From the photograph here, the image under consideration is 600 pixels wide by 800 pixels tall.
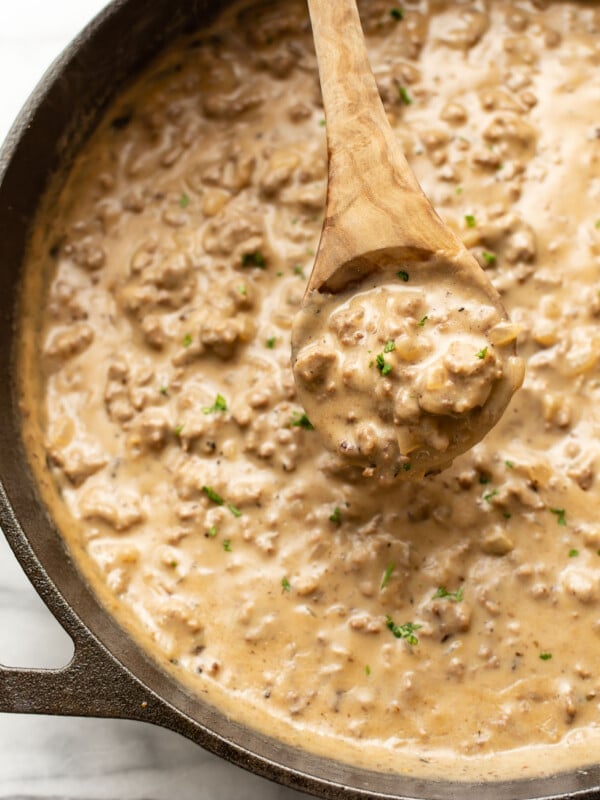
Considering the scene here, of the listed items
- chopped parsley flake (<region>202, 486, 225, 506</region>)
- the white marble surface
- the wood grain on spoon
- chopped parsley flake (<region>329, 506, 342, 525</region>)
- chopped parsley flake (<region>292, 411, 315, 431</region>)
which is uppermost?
the wood grain on spoon

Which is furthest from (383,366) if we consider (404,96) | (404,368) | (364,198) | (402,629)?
(404,96)

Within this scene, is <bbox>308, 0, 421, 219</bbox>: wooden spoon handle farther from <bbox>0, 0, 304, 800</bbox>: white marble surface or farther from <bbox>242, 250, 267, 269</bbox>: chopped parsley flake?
<bbox>0, 0, 304, 800</bbox>: white marble surface

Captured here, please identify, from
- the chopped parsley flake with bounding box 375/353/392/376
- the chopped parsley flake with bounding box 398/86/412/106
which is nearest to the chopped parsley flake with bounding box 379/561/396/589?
the chopped parsley flake with bounding box 375/353/392/376

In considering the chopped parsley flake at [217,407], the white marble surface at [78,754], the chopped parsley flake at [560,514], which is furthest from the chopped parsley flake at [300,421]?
the white marble surface at [78,754]

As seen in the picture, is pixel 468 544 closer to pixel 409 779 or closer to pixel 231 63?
pixel 409 779

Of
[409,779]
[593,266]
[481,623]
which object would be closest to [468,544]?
[481,623]

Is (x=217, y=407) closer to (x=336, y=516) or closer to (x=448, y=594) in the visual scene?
(x=336, y=516)

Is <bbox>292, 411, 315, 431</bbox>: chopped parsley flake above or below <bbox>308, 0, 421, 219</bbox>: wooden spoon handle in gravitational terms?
below
